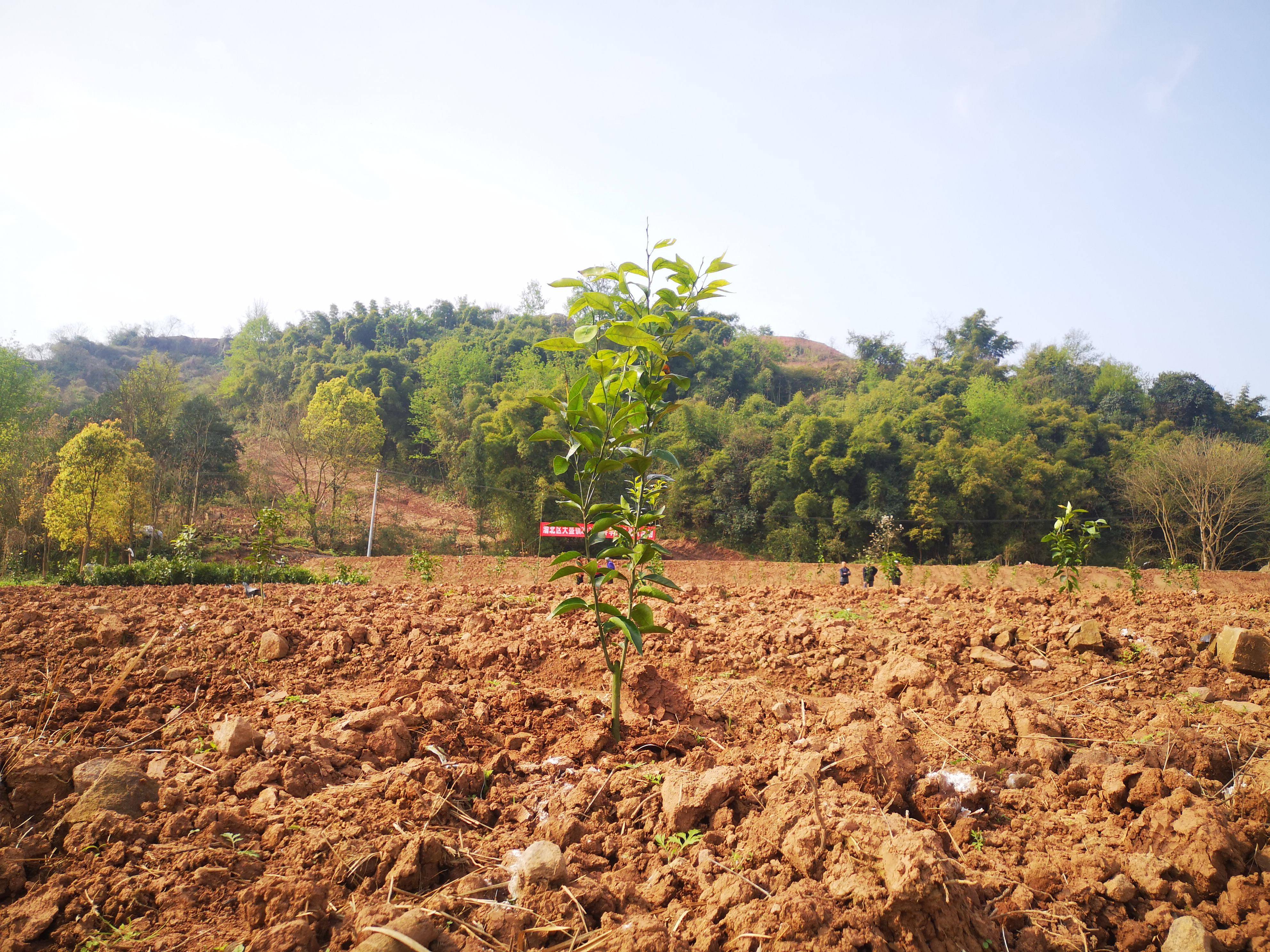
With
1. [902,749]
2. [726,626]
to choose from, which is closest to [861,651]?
Answer: [726,626]

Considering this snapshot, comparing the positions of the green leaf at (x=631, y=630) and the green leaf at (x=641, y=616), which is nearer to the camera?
the green leaf at (x=631, y=630)

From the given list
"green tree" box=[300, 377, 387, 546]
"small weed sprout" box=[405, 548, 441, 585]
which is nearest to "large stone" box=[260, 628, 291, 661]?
"small weed sprout" box=[405, 548, 441, 585]

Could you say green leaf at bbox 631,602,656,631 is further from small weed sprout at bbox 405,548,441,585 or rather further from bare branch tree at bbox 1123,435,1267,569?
bare branch tree at bbox 1123,435,1267,569

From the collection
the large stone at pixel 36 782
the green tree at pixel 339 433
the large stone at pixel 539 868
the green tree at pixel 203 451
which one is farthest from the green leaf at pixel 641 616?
the green tree at pixel 203 451

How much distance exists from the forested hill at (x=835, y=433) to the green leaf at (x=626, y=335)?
37.0ft

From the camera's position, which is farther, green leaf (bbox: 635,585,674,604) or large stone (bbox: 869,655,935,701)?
large stone (bbox: 869,655,935,701)

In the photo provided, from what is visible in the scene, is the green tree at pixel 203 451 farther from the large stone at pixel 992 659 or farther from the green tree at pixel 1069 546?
the large stone at pixel 992 659

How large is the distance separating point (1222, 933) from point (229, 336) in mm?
91350

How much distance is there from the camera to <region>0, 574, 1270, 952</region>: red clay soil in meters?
1.66

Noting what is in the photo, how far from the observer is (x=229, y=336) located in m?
76.4

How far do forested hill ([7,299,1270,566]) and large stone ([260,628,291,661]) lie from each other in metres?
10.7

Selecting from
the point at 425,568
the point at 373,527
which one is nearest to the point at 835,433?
the point at 373,527

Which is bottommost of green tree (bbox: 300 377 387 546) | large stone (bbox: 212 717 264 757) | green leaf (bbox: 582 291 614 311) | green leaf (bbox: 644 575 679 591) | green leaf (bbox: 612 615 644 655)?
large stone (bbox: 212 717 264 757)

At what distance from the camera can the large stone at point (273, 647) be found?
4.03 meters
